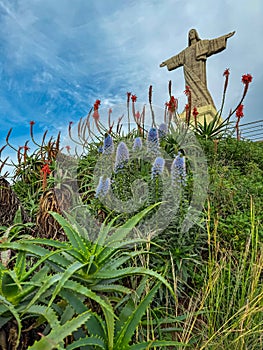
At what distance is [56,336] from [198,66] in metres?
8.28

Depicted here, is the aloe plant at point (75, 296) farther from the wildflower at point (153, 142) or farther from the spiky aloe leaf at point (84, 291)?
the wildflower at point (153, 142)

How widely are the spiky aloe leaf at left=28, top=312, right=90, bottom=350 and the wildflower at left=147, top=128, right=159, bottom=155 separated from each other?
6.13ft

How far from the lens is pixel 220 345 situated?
1.69 meters

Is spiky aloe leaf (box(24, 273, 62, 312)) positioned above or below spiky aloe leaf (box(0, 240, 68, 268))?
below

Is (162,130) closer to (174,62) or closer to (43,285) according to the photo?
(43,285)

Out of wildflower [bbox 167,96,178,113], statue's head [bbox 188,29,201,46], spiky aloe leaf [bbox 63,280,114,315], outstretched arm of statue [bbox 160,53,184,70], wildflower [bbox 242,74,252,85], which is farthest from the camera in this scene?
outstretched arm of statue [bbox 160,53,184,70]

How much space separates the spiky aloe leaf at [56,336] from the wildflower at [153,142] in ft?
6.13

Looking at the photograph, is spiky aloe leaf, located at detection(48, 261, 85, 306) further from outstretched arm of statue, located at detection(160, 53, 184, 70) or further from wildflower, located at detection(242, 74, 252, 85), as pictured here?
outstretched arm of statue, located at detection(160, 53, 184, 70)

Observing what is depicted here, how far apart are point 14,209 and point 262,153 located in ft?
10.9

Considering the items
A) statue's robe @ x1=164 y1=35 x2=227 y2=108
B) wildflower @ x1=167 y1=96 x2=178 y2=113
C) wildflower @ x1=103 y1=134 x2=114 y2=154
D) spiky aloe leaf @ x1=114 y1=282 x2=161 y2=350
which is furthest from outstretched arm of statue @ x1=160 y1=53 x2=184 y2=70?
spiky aloe leaf @ x1=114 y1=282 x2=161 y2=350

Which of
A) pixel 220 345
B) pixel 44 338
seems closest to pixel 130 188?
pixel 220 345

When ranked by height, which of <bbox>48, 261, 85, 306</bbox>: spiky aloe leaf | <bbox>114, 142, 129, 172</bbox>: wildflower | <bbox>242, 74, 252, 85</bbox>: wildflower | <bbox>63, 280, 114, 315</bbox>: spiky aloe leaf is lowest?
<bbox>63, 280, 114, 315</bbox>: spiky aloe leaf

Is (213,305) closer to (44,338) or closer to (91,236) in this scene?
(91,236)

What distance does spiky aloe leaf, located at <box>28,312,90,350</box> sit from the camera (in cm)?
102
